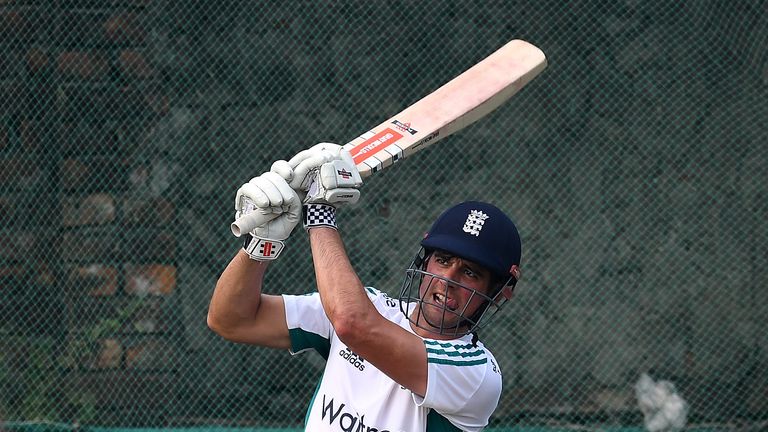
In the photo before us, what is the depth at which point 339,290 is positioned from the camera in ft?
6.20

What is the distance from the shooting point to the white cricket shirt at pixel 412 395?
78.1 inches

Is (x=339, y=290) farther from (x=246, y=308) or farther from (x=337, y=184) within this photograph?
(x=246, y=308)

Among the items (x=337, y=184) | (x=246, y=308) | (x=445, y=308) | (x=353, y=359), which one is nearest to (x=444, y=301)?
(x=445, y=308)

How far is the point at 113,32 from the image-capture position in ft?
13.6

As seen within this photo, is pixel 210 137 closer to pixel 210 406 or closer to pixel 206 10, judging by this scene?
pixel 206 10

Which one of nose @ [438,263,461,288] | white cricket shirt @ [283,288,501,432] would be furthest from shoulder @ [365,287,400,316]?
nose @ [438,263,461,288]

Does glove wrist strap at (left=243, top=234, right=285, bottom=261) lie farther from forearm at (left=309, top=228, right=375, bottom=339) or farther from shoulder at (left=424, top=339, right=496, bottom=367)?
shoulder at (left=424, top=339, right=496, bottom=367)

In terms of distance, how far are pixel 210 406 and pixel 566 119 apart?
190 cm

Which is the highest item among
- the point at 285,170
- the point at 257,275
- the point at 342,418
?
the point at 285,170

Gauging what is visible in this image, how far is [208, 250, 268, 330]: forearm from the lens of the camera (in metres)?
2.14

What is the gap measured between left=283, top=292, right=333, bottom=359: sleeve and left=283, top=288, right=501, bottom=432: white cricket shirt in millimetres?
79

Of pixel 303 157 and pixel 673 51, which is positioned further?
pixel 673 51

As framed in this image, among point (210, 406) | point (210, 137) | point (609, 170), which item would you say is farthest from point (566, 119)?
point (210, 406)

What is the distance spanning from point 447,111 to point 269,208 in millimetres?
555
